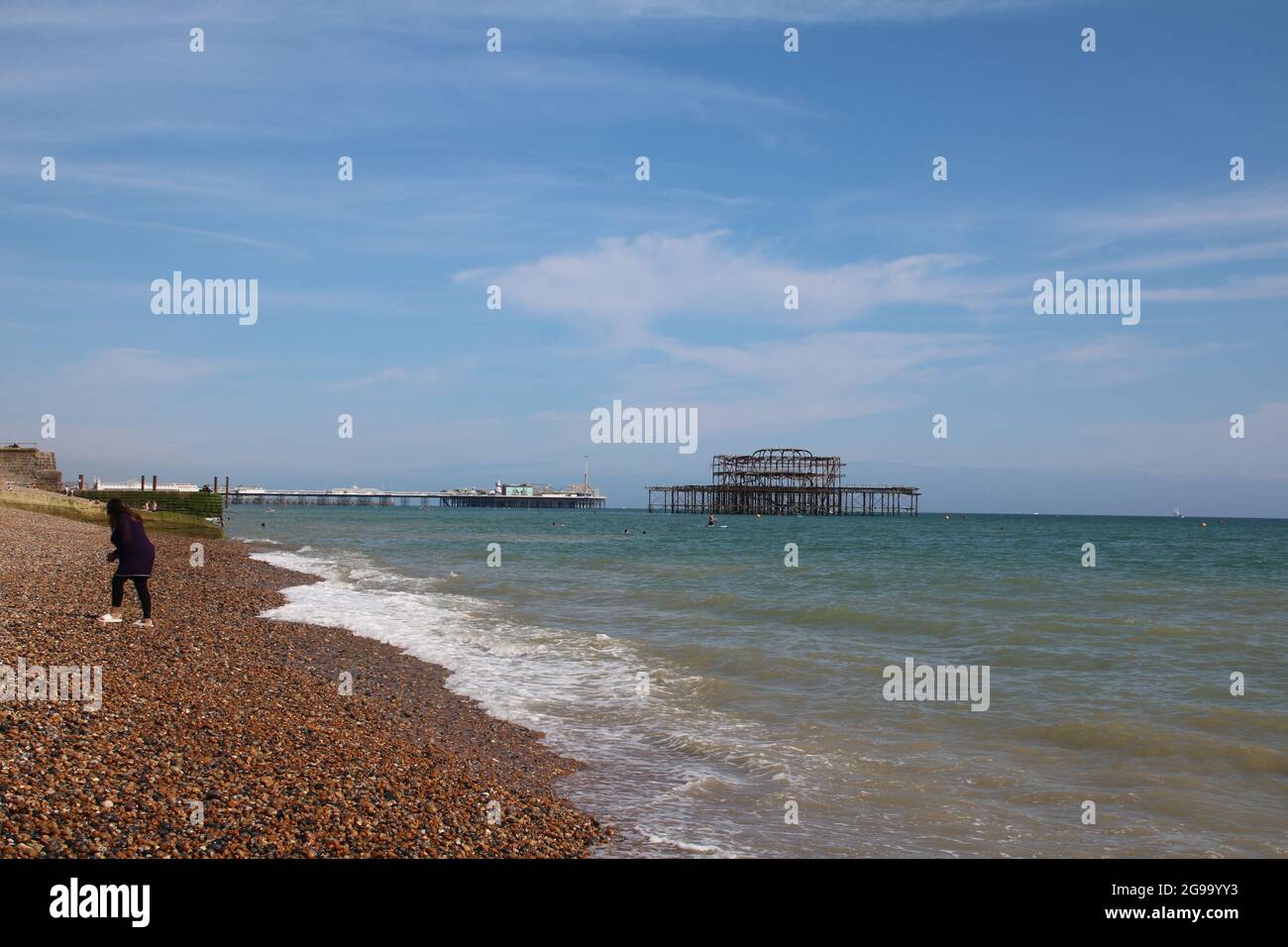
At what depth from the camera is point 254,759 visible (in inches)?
258

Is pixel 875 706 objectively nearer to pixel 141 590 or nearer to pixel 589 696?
pixel 589 696

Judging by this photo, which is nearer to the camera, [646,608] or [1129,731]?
[1129,731]

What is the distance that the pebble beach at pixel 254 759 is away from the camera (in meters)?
5.09

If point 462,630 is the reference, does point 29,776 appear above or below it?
above

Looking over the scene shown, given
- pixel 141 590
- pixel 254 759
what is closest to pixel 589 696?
pixel 254 759

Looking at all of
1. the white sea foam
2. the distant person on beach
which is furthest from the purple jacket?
the white sea foam

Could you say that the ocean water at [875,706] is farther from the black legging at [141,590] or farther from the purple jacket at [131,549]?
the purple jacket at [131,549]

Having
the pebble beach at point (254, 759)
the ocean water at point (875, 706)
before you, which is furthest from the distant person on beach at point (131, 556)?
the ocean water at point (875, 706)
